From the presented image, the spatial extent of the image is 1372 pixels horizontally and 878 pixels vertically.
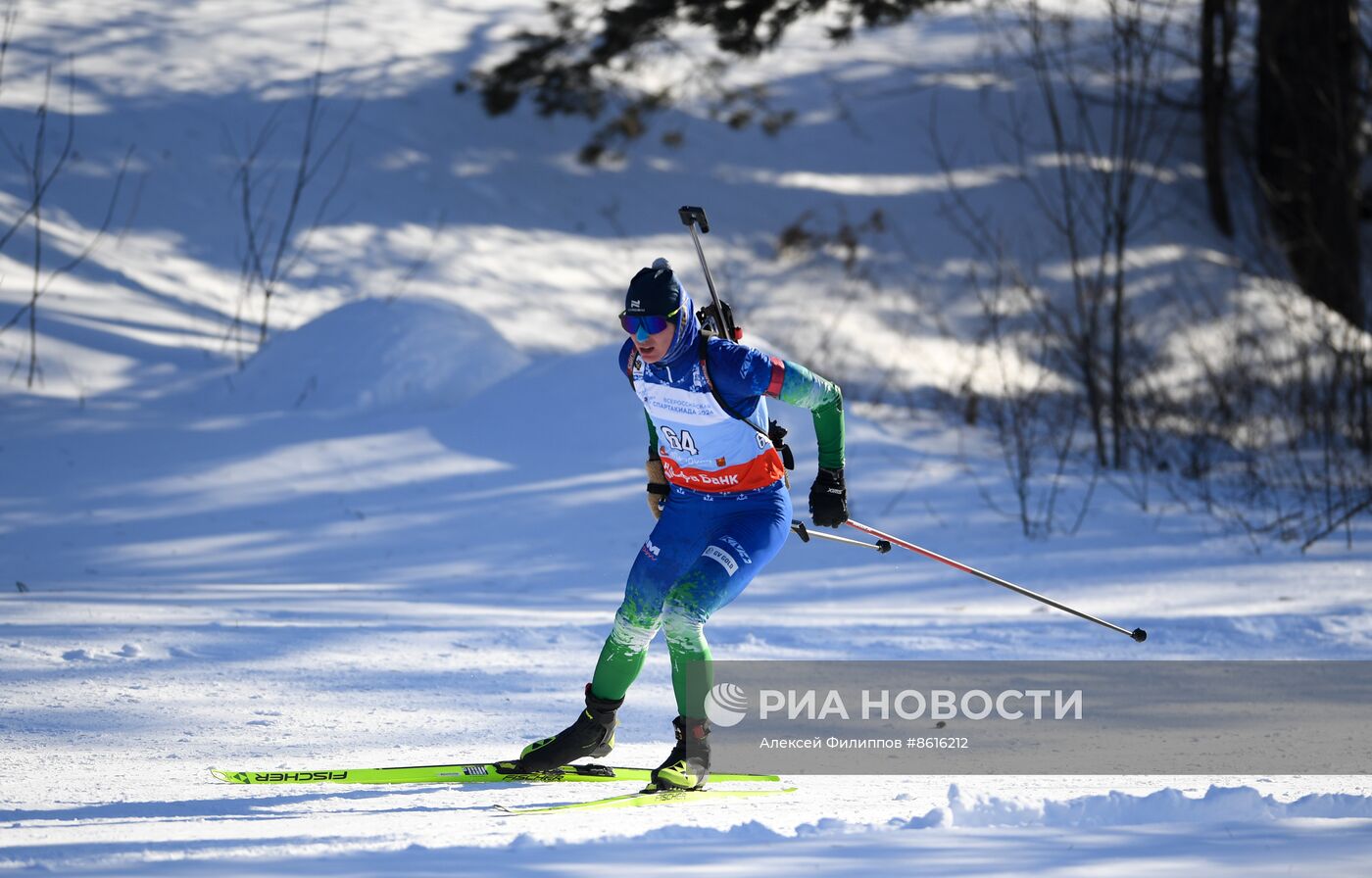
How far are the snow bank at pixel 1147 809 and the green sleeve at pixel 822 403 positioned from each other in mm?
1173

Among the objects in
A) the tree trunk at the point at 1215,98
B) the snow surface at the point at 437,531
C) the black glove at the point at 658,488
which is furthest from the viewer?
the tree trunk at the point at 1215,98

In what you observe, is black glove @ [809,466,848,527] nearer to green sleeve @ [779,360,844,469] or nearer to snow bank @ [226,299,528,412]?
green sleeve @ [779,360,844,469]

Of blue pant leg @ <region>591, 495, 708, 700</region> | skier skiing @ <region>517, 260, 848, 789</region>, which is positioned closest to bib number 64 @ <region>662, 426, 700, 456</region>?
skier skiing @ <region>517, 260, 848, 789</region>

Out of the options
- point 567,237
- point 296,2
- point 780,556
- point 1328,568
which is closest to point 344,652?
point 780,556

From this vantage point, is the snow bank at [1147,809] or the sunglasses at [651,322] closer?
the snow bank at [1147,809]

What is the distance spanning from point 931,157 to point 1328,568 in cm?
1514

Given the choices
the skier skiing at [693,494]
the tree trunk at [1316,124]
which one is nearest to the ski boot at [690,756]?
the skier skiing at [693,494]

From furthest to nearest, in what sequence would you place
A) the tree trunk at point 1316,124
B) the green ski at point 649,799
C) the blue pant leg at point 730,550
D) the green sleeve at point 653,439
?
1. the tree trunk at point 1316,124
2. the green sleeve at point 653,439
3. the blue pant leg at point 730,550
4. the green ski at point 649,799

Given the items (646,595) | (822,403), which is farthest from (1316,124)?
(646,595)

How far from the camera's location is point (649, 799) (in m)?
4.37

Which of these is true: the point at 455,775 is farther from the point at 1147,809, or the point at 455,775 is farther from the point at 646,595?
the point at 1147,809

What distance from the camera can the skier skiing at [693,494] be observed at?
443cm

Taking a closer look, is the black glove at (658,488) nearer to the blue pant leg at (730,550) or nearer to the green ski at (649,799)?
the blue pant leg at (730,550)

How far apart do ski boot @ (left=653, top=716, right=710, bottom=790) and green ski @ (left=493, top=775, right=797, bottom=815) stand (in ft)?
0.11
